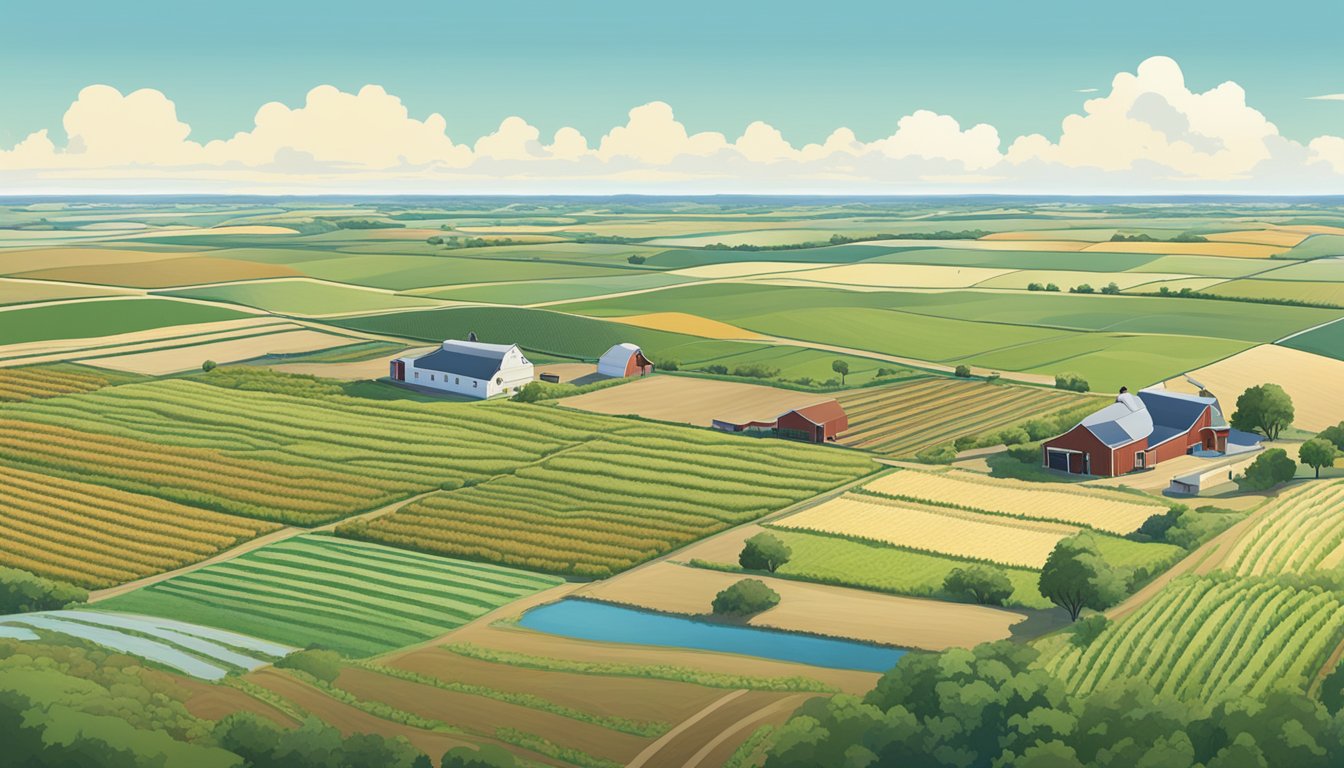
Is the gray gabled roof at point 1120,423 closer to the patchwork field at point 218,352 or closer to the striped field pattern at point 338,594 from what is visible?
the striped field pattern at point 338,594

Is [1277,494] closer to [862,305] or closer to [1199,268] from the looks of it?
[862,305]

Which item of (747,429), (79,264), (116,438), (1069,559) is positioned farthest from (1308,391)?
(79,264)

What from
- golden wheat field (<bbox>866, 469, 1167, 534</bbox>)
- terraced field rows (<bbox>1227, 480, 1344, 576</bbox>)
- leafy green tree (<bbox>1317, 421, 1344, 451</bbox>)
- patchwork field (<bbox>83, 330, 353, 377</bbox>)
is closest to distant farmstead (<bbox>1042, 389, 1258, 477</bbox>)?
leafy green tree (<bbox>1317, 421, 1344, 451</bbox>)

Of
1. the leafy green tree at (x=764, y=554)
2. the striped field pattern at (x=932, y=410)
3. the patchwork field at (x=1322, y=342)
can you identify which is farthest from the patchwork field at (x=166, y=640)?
the patchwork field at (x=1322, y=342)

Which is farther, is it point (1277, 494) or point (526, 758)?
point (1277, 494)

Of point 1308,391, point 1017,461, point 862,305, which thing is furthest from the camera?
point 862,305

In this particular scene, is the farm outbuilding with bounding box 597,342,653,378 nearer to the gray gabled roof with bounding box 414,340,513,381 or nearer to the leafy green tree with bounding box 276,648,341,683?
the gray gabled roof with bounding box 414,340,513,381

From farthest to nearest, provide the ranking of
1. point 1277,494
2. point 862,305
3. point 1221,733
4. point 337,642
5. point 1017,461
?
1. point 862,305
2. point 1017,461
3. point 1277,494
4. point 337,642
5. point 1221,733
